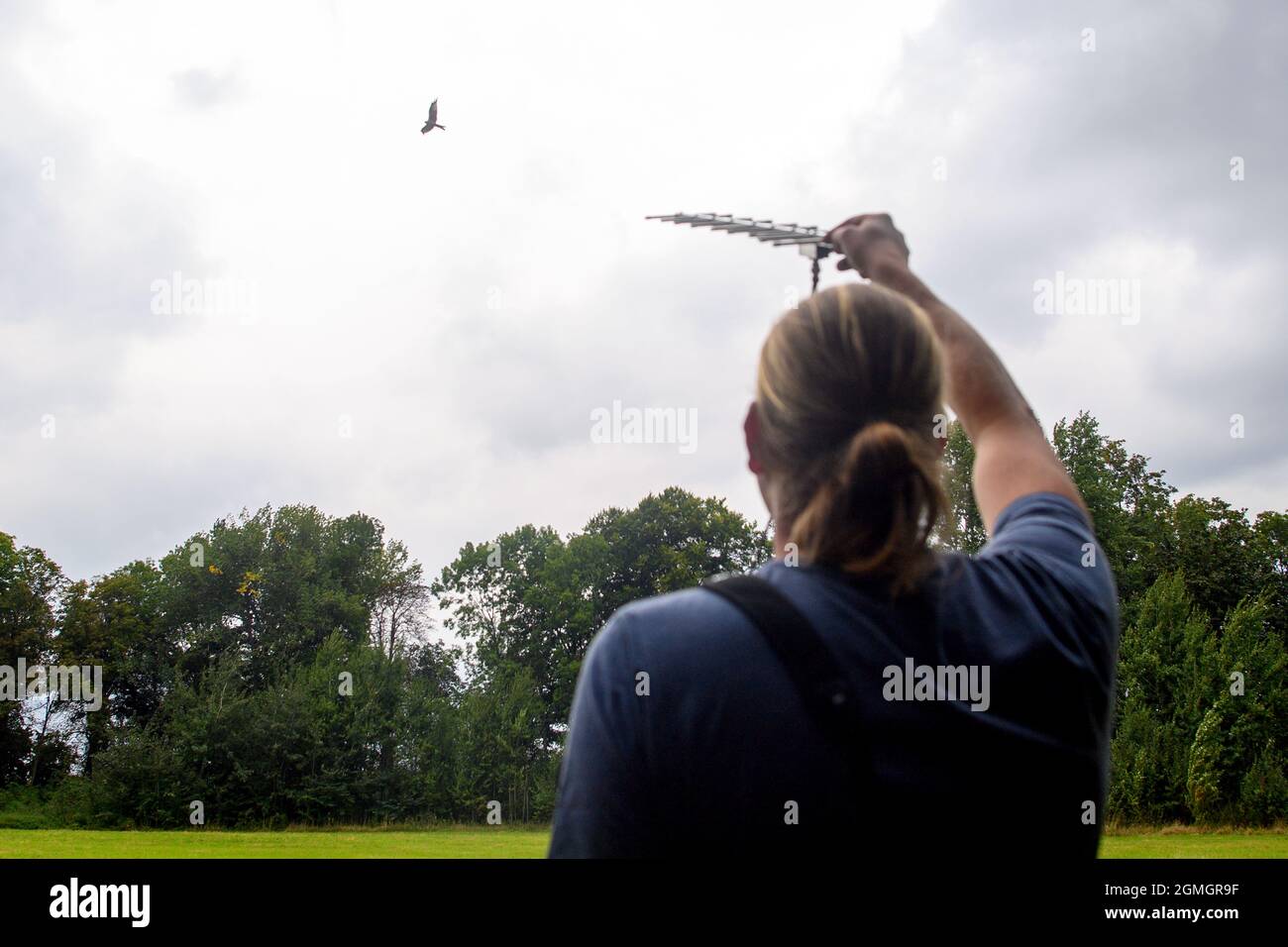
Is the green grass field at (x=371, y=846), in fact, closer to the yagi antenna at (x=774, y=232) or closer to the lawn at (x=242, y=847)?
the lawn at (x=242, y=847)

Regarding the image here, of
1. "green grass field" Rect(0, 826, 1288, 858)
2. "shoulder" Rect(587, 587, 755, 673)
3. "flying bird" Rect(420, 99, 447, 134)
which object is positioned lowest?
"green grass field" Rect(0, 826, 1288, 858)

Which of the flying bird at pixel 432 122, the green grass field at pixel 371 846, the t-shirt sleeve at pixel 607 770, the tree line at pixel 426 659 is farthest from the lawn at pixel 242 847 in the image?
the t-shirt sleeve at pixel 607 770

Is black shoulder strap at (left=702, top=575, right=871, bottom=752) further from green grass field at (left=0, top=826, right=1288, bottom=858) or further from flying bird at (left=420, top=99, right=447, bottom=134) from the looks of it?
green grass field at (left=0, top=826, right=1288, bottom=858)

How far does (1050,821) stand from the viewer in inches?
62.8

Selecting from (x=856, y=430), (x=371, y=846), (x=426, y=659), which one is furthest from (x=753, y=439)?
(x=426, y=659)

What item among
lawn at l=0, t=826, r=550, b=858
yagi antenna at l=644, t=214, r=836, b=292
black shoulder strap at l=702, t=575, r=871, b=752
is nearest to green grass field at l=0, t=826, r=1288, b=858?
lawn at l=0, t=826, r=550, b=858

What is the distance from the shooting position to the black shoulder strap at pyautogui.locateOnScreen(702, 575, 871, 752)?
1.43 metres

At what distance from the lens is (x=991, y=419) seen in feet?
7.15

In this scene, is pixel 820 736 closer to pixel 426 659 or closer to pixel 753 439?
pixel 753 439

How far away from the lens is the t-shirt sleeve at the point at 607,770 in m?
1.43

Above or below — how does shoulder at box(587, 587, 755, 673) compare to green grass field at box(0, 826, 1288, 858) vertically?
above

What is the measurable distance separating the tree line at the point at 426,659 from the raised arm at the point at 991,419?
133 feet
